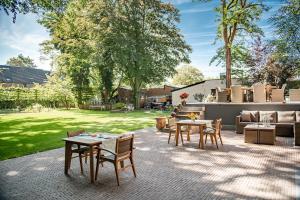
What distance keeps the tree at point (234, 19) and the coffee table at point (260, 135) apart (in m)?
8.88

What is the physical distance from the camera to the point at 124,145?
4.51 meters

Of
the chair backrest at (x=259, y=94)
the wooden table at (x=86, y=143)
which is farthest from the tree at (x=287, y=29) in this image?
the wooden table at (x=86, y=143)

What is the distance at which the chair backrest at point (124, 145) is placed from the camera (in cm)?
435

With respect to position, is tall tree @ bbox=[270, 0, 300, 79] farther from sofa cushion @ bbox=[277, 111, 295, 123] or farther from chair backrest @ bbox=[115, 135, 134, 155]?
chair backrest @ bbox=[115, 135, 134, 155]

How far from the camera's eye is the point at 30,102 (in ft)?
74.8

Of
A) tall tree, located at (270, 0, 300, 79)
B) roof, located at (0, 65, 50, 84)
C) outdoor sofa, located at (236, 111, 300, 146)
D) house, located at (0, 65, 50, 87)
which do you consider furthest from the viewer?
roof, located at (0, 65, 50, 84)

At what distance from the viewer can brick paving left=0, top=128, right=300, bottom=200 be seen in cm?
391

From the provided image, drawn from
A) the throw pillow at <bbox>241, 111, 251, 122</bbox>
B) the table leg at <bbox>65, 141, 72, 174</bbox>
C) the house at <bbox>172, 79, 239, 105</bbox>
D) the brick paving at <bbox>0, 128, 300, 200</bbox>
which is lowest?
the brick paving at <bbox>0, 128, 300, 200</bbox>

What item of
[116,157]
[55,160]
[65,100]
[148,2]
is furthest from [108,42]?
[116,157]

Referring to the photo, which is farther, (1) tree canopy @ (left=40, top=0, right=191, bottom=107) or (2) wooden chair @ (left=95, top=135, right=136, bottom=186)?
(1) tree canopy @ (left=40, top=0, right=191, bottom=107)

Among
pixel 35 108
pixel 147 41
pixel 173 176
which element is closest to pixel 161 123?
pixel 173 176

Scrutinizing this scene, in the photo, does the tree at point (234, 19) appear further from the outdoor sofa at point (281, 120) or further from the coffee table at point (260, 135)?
the coffee table at point (260, 135)

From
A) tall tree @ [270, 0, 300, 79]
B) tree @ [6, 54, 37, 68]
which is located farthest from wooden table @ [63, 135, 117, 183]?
tree @ [6, 54, 37, 68]

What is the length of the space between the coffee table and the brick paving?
552 mm
